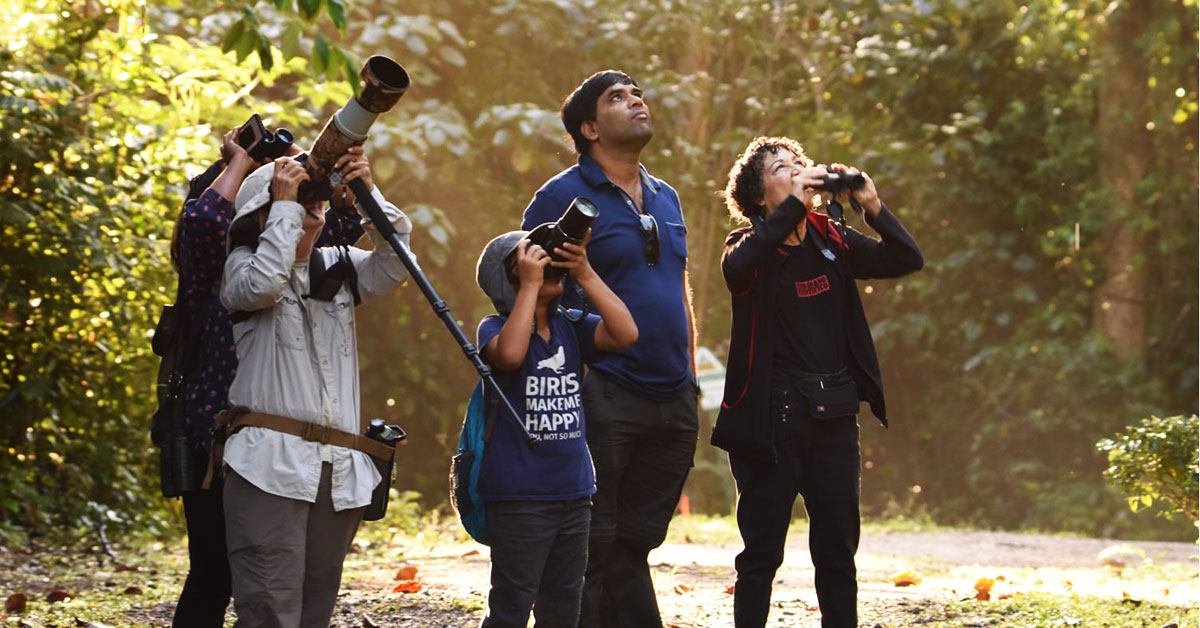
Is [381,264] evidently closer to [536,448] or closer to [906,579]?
[536,448]

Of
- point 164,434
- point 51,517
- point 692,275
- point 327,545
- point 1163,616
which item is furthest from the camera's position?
point 692,275

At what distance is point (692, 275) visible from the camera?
1477 cm

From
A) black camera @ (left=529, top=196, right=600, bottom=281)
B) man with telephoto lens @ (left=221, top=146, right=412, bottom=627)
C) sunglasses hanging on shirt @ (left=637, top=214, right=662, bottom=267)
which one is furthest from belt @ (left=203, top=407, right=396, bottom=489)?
sunglasses hanging on shirt @ (left=637, top=214, right=662, bottom=267)

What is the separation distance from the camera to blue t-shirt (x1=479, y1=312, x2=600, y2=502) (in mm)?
4145

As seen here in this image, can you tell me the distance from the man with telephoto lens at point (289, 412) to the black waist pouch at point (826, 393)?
1475 mm

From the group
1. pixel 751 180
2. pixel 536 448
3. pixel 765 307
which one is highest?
pixel 751 180

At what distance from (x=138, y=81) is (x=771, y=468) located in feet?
20.1

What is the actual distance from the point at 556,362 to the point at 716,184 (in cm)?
1038

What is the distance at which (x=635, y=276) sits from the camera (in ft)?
16.0

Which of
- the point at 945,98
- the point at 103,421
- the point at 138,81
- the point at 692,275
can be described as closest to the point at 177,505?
the point at 103,421

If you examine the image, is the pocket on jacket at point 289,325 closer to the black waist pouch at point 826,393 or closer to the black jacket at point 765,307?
the black jacket at point 765,307

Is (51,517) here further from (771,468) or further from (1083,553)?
(1083,553)

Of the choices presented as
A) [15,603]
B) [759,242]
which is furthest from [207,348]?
[15,603]

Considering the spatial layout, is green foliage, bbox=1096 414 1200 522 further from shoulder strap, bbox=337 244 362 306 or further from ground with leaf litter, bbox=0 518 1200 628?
shoulder strap, bbox=337 244 362 306
